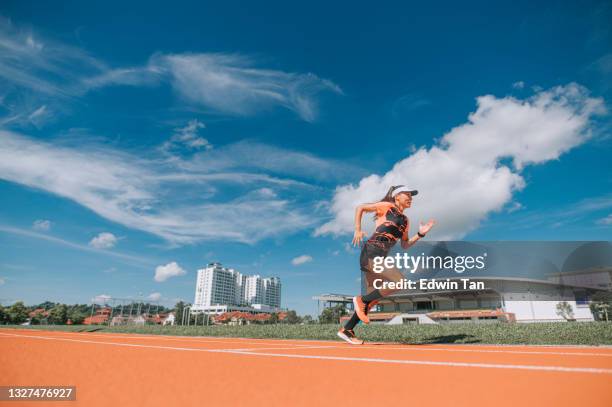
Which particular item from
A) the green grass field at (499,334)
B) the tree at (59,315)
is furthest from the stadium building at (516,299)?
the tree at (59,315)

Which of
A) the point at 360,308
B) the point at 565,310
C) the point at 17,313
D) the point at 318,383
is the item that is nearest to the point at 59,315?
the point at 17,313

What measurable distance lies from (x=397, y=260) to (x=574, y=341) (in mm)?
3960

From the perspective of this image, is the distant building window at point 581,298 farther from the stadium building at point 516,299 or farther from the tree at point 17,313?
the tree at point 17,313

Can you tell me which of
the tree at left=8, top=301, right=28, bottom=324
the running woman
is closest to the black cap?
the running woman


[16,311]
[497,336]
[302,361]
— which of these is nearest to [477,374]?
[302,361]

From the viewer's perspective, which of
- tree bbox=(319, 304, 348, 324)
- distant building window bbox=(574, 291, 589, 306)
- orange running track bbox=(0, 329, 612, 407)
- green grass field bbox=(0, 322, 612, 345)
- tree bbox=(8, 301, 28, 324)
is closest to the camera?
orange running track bbox=(0, 329, 612, 407)

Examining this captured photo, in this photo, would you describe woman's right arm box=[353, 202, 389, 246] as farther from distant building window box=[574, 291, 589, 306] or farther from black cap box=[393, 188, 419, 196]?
distant building window box=[574, 291, 589, 306]

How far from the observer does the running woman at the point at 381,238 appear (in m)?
6.41

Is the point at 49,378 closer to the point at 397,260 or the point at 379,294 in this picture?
the point at 379,294

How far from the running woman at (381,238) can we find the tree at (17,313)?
7843 centimetres

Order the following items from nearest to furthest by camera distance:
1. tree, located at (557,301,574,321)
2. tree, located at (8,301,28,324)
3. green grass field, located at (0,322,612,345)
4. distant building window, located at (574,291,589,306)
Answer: green grass field, located at (0,322,612,345) → tree, located at (557,301,574,321) → distant building window, located at (574,291,589,306) → tree, located at (8,301,28,324)

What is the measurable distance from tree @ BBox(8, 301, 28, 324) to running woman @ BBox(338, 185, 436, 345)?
78.4 metres

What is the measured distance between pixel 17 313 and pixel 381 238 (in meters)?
79.8

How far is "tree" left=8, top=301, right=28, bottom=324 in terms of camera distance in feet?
196
